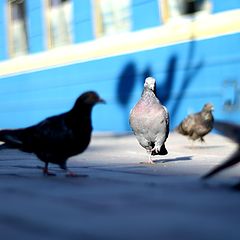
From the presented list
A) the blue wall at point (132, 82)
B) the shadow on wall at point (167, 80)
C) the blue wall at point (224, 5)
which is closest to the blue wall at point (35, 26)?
the blue wall at point (132, 82)

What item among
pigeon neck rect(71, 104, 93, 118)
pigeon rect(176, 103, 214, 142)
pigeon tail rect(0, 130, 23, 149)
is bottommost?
pigeon rect(176, 103, 214, 142)

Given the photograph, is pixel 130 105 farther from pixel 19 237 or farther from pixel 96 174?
pixel 19 237

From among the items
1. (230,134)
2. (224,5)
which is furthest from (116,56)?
(230,134)

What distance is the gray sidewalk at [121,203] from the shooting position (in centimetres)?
241

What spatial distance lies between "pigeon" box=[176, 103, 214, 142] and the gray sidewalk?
1.80 meters

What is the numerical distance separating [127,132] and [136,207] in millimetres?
7968

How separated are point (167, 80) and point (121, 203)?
7.30 metres

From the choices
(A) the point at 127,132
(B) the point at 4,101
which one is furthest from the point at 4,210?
(B) the point at 4,101

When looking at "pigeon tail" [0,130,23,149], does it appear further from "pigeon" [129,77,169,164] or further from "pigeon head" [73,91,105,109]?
"pigeon" [129,77,169,164]

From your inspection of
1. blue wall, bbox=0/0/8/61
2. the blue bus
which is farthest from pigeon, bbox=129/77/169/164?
blue wall, bbox=0/0/8/61

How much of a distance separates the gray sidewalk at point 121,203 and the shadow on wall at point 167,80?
14.4 ft

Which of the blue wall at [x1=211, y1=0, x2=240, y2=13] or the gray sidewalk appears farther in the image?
the blue wall at [x1=211, y1=0, x2=240, y2=13]

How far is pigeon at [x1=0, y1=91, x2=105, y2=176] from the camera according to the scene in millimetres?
4164

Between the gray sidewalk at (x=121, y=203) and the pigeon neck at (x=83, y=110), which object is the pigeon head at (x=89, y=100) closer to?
the pigeon neck at (x=83, y=110)
